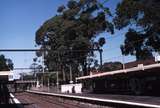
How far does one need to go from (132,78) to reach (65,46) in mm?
33320

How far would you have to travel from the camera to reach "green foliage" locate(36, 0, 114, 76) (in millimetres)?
81875

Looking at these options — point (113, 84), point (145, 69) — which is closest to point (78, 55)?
point (113, 84)

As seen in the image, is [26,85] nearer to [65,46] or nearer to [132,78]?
[65,46]

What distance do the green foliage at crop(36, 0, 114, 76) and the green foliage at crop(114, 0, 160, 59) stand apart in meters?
11.7

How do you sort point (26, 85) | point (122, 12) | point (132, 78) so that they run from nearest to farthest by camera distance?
point (132, 78), point (122, 12), point (26, 85)

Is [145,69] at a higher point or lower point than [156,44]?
lower

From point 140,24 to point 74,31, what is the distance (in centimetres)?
2722

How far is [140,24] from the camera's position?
213 ft

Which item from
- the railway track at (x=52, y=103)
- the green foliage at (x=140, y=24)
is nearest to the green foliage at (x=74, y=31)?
the green foliage at (x=140, y=24)

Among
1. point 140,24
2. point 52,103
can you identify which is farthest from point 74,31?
point 52,103

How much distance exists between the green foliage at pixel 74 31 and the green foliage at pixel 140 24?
11.7m

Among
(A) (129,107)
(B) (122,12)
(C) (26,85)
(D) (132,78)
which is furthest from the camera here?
(C) (26,85)

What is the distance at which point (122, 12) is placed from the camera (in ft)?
222

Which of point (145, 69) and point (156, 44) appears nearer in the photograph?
point (145, 69)
